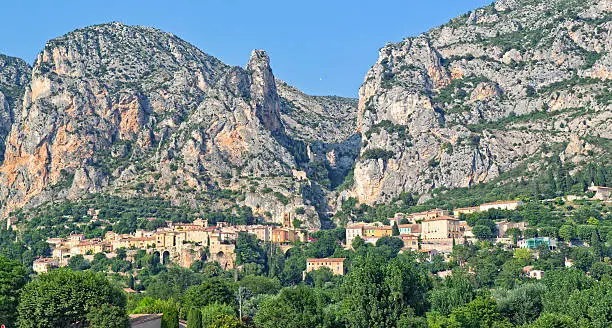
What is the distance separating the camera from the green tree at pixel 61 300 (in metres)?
67.1

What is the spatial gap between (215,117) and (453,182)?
55125 millimetres

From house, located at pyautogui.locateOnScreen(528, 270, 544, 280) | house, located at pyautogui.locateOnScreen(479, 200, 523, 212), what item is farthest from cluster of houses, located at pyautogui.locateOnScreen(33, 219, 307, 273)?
house, located at pyautogui.locateOnScreen(528, 270, 544, 280)

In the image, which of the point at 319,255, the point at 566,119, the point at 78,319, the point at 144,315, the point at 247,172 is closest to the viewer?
the point at 78,319

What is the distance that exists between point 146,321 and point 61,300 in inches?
363

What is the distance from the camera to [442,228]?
154500mm

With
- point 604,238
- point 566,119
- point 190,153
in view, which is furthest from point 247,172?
point 604,238

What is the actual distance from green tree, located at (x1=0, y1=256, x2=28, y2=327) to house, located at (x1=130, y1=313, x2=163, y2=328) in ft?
30.8

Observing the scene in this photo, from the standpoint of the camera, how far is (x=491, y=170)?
18262cm

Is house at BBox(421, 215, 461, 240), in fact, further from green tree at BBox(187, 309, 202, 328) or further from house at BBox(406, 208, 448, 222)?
green tree at BBox(187, 309, 202, 328)

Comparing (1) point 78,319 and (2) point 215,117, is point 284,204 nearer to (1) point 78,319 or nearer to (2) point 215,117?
(2) point 215,117

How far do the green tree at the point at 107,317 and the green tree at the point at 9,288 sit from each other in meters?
6.14

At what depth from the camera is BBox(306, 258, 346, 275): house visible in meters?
144

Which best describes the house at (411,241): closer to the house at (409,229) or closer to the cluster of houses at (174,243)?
the house at (409,229)

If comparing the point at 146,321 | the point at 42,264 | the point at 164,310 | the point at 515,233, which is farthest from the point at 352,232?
the point at 146,321
